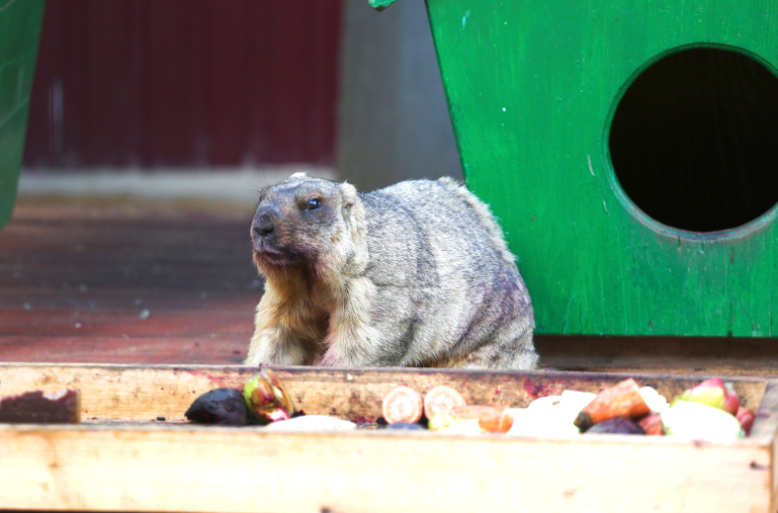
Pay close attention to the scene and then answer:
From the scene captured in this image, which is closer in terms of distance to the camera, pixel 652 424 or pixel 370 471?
pixel 370 471

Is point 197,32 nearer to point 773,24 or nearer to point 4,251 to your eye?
point 4,251

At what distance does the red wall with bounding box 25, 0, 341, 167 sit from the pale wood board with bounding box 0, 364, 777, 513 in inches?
348

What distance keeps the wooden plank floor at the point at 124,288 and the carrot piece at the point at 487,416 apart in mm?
A: 1408

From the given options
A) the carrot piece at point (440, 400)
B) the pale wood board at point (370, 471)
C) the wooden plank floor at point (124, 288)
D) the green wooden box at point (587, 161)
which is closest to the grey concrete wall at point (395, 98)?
the wooden plank floor at point (124, 288)

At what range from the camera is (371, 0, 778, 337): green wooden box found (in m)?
3.20

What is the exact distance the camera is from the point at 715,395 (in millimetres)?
2098

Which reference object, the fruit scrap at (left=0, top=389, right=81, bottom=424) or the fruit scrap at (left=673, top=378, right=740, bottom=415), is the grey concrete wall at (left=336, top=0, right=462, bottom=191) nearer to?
the fruit scrap at (left=673, top=378, right=740, bottom=415)

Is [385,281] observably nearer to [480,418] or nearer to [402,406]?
[402,406]

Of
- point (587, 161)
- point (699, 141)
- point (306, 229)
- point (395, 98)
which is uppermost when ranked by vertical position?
point (395, 98)

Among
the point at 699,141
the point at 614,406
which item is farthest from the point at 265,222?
the point at 699,141

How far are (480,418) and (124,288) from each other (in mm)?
3457

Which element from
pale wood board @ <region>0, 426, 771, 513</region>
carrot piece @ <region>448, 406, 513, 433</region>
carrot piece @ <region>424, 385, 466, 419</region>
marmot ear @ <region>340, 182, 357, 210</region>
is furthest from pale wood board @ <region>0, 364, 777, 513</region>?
marmot ear @ <region>340, 182, 357, 210</region>

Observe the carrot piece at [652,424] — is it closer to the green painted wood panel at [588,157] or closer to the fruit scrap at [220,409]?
the fruit scrap at [220,409]

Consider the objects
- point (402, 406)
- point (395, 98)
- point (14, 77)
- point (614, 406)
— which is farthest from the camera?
point (395, 98)
